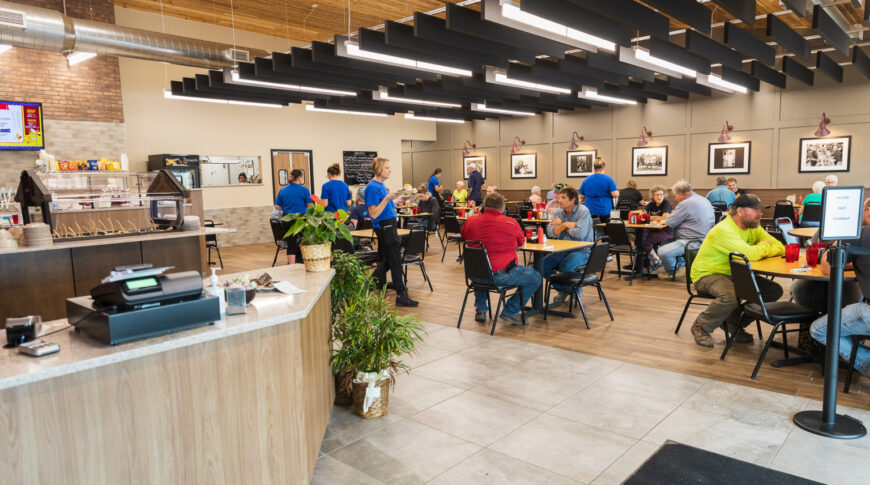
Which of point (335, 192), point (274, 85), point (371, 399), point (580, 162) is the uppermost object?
point (274, 85)

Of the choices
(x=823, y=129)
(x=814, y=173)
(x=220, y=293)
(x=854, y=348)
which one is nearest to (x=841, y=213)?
(x=854, y=348)

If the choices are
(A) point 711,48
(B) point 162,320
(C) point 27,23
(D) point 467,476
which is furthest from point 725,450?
(C) point 27,23

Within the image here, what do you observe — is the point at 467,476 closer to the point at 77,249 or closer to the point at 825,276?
the point at 825,276

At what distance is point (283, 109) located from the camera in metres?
13.2

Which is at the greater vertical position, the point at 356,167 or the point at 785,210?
the point at 356,167

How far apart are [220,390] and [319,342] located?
0.91 meters

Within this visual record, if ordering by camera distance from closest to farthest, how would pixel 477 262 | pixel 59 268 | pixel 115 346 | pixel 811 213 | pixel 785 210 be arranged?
pixel 115 346 < pixel 59 268 < pixel 477 262 < pixel 811 213 < pixel 785 210

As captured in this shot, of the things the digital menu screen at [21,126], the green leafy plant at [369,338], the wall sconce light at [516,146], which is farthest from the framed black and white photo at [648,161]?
the digital menu screen at [21,126]

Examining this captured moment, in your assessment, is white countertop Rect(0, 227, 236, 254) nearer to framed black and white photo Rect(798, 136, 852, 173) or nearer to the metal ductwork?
the metal ductwork

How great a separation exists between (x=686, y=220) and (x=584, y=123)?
27.5 ft

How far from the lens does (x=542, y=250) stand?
5242mm

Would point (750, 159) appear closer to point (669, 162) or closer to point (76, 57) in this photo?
point (669, 162)

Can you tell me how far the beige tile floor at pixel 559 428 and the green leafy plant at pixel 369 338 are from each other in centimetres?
36

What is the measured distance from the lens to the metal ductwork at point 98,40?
6.54 metres
